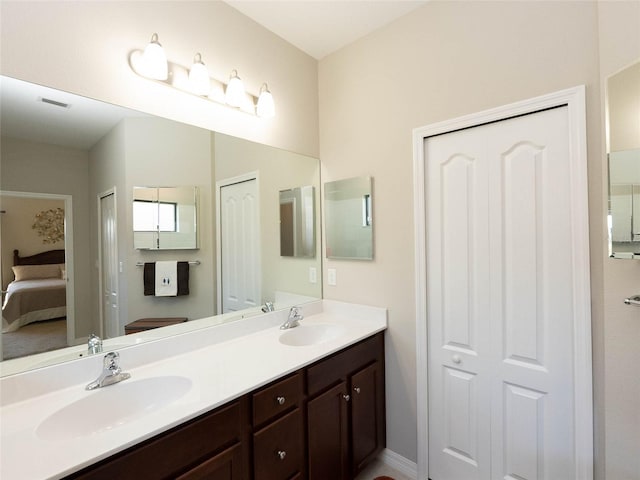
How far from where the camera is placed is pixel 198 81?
1538 millimetres

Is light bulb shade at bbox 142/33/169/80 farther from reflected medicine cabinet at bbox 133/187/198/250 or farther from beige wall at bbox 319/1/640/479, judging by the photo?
beige wall at bbox 319/1/640/479

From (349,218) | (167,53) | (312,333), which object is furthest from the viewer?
(349,218)

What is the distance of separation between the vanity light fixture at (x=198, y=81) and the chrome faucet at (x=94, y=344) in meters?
1.18

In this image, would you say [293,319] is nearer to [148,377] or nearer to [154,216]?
[148,377]

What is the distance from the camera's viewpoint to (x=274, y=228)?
213 cm

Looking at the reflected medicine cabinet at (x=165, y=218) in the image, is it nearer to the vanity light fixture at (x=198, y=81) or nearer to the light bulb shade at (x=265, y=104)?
the vanity light fixture at (x=198, y=81)

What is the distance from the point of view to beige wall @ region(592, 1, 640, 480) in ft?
3.74

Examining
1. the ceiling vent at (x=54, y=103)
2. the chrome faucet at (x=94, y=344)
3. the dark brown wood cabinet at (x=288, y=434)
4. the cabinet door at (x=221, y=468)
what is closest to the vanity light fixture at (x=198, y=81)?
the ceiling vent at (x=54, y=103)

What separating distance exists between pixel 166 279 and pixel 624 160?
2001 mm

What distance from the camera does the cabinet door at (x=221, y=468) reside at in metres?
0.99

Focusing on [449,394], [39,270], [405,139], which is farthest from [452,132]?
[39,270]

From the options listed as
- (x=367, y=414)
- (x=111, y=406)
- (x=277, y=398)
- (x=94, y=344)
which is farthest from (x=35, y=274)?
(x=367, y=414)

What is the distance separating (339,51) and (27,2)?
169cm

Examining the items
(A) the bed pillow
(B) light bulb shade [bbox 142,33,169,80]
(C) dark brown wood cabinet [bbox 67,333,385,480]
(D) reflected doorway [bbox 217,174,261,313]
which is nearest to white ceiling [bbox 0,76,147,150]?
(B) light bulb shade [bbox 142,33,169,80]
